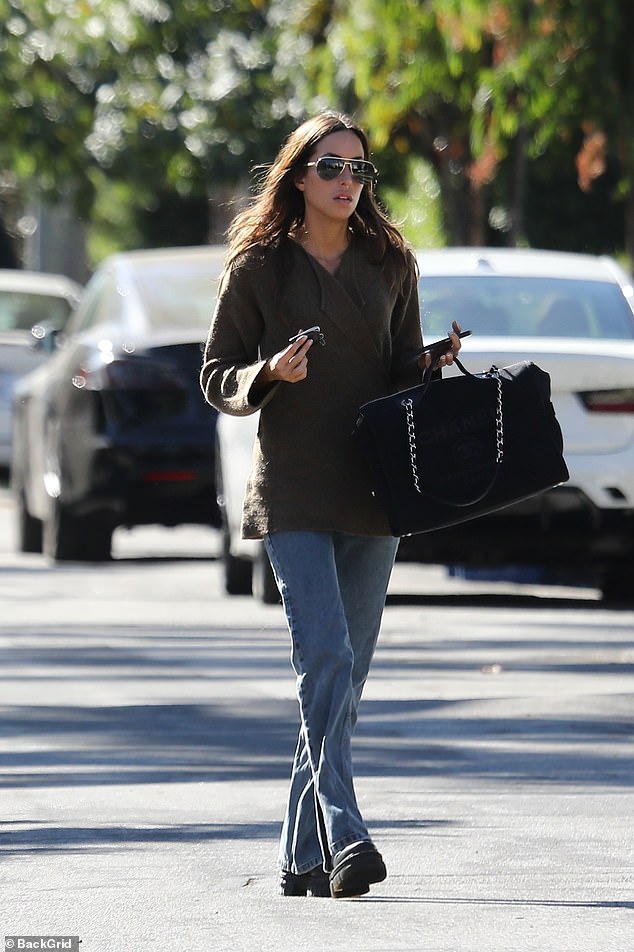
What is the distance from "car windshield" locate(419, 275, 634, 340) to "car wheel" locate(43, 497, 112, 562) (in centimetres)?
300

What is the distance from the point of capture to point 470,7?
15.6 metres

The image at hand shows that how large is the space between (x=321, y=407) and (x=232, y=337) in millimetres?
266

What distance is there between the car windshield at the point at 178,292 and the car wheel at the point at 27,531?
7.61 ft

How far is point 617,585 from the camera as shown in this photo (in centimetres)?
1198

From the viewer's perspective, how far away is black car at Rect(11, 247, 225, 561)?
12.7 metres

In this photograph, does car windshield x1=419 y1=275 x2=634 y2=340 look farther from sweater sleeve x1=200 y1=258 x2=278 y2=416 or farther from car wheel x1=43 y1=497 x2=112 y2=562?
sweater sleeve x1=200 y1=258 x2=278 y2=416

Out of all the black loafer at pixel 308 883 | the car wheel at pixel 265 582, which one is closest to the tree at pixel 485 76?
the car wheel at pixel 265 582

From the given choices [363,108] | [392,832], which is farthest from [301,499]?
[363,108]

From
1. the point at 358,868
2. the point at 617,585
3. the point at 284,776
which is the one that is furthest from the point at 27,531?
the point at 358,868

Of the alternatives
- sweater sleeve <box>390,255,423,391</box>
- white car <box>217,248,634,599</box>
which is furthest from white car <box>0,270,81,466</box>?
sweater sleeve <box>390,255,423,391</box>

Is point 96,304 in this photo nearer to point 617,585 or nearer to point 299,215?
point 617,585

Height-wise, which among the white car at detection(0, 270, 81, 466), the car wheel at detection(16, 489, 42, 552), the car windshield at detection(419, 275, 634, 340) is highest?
the white car at detection(0, 270, 81, 466)

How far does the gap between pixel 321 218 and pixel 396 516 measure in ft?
2.30

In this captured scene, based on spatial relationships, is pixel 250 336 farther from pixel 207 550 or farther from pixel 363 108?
pixel 363 108
